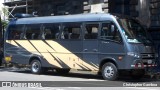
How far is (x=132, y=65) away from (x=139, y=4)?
1009 cm

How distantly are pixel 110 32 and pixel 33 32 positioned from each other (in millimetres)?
5778

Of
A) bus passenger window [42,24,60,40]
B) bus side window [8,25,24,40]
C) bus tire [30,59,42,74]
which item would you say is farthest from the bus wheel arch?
bus side window [8,25,24,40]

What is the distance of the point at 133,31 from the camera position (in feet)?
66.8

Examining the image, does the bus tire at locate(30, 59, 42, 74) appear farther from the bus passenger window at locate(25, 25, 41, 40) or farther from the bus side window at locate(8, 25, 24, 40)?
the bus side window at locate(8, 25, 24, 40)

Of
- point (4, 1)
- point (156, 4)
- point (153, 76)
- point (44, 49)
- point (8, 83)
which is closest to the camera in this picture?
point (8, 83)

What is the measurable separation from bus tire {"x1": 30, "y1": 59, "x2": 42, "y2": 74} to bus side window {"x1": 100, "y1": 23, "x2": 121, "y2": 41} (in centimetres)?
496

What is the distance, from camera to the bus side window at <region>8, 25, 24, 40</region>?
2550 cm

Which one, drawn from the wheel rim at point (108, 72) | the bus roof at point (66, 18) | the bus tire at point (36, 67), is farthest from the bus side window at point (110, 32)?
the bus tire at point (36, 67)

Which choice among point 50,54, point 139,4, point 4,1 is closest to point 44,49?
point 50,54

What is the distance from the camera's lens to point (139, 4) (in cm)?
2894

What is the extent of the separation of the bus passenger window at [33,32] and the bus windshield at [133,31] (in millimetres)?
5733

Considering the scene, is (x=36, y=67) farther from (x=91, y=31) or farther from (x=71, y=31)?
(x=91, y=31)

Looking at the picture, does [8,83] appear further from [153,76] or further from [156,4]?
[156,4]

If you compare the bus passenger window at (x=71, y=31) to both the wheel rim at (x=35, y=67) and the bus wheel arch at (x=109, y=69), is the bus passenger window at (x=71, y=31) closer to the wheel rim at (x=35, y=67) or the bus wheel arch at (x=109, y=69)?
the bus wheel arch at (x=109, y=69)
